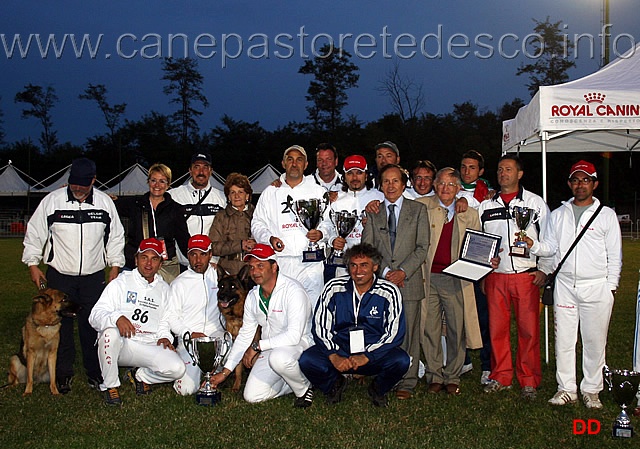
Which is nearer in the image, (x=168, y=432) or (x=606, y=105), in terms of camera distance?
(x=168, y=432)

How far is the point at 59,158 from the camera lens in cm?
5350

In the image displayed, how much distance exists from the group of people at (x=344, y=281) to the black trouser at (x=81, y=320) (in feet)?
0.04

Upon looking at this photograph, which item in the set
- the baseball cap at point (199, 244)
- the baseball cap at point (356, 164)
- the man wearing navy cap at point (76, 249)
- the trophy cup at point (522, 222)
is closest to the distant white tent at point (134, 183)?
the man wearing navy cap at point (76, 249)

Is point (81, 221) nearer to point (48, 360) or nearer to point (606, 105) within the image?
point (48, 360)

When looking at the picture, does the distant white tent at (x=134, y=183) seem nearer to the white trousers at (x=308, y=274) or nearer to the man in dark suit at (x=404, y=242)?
the white trousers at (x=308, y=274)

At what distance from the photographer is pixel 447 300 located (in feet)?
18.8

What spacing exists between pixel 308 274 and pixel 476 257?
162cm

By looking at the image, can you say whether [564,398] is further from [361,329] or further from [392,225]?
[392,225]

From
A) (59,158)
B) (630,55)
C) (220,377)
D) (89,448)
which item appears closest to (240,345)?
(220,377)

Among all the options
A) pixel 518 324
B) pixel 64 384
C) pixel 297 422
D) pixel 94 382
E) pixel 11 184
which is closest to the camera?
pixel 297 422

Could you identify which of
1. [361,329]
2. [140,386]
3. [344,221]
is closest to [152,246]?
[140,386]

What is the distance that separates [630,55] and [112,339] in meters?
6.38

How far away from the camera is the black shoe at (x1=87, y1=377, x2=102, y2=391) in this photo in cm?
599

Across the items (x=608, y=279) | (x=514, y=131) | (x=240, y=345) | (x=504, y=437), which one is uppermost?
(x=514, y=131)
